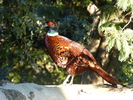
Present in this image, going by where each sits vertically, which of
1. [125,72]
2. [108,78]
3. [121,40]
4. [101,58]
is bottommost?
[125,72]

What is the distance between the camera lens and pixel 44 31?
7348 millimetres

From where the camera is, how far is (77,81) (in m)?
7.85

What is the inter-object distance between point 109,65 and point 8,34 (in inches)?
82.6

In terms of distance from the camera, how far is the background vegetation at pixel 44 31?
3.71 meters

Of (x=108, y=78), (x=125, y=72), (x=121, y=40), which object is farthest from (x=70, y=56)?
(x=125, y=72)

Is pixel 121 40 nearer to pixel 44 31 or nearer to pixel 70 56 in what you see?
pixel 70 56

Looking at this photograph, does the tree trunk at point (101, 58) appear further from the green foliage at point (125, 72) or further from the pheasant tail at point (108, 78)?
the pheasant tail at point (108, 78)

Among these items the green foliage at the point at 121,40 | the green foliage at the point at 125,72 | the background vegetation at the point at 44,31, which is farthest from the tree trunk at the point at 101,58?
the green foliage at the point at 121,40

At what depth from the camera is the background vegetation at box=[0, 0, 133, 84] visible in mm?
3713

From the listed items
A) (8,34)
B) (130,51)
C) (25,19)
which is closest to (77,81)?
(8,34)

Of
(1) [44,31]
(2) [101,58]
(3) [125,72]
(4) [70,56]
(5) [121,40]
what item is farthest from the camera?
(1) [44,31]

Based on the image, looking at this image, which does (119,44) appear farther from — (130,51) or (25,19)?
(25,19)

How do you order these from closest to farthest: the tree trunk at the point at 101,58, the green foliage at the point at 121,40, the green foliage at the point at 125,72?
the green foliage at the point at 121,40 < the tree trunk at the point at 101,58 < the green foliage at the point at 125,72

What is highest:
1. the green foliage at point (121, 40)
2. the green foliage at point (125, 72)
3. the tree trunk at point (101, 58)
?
the green foliage at point (121, 40)
